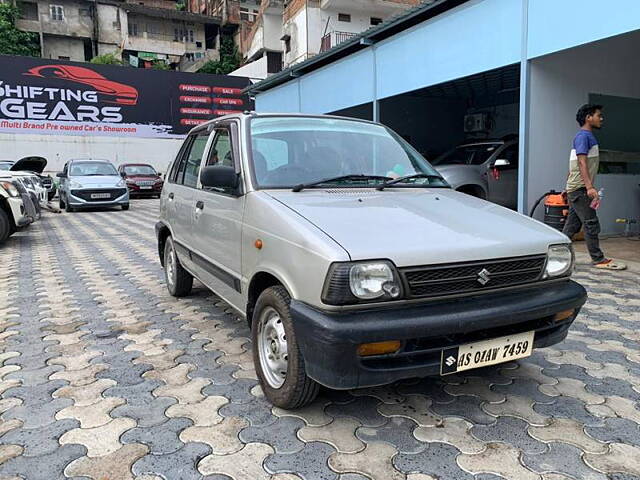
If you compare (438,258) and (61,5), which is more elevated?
(61,5)

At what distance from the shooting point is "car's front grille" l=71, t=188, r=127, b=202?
14727 millimetres

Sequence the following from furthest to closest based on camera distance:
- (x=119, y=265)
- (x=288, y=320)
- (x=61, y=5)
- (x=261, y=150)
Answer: (x=61, y=5) < (x=119, y=265) < (x=261, y=150) < (x=288, y=320)

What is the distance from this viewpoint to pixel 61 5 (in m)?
43.8

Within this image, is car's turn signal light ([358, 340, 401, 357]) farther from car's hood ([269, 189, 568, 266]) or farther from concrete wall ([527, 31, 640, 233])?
concrete wall ([527, 31, 640, 233])

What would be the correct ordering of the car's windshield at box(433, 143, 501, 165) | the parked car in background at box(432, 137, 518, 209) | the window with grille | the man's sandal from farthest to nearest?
the window with grille < the car's windshield at box(433, 143, 501, 165) < the parked car in background at box(432, 137, 518, 209) < the man's sandal

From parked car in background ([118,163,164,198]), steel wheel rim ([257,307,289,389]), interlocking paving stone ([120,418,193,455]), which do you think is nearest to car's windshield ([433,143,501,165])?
steel wheel rim ([257,307,289,389])

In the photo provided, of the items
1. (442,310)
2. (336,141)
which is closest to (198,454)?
(442,310)

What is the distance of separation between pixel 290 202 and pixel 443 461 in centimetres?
148

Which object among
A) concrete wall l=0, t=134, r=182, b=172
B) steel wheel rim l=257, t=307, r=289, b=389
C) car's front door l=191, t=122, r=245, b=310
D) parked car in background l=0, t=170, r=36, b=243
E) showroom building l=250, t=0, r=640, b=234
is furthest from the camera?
concrete wall l=0, t=134, r=182, b=172

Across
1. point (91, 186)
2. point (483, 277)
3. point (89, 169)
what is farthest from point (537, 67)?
point (89, 169)

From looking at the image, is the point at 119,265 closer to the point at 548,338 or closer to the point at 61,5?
the point at 548,338

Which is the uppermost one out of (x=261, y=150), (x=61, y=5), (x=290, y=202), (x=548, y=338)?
(x=61, y=5)

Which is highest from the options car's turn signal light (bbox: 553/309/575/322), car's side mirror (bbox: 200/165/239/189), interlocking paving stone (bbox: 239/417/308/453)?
car's side mirror (bbox: 200/165/239/189)

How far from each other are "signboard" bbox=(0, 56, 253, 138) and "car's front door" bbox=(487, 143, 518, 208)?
21.7m
